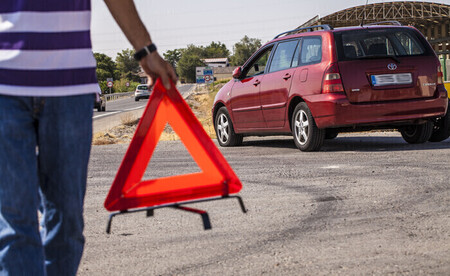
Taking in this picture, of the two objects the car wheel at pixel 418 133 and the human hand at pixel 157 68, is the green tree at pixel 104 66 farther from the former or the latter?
the human hand at pixel 157 68

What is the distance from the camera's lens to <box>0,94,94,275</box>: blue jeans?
7.68 feet

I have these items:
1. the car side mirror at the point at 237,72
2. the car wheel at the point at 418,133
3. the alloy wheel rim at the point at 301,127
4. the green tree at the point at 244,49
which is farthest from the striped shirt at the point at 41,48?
the green tree at the point at 244,49

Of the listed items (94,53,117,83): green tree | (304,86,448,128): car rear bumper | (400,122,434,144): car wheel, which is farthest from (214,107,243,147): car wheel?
(94,53,117,83): green tree

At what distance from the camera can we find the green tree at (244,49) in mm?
170375

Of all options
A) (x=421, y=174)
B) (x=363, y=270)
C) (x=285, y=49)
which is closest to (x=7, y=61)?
(x=363, y=270)

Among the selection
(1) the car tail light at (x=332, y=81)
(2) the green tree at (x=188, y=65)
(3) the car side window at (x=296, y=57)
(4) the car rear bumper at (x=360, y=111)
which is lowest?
(2) the green tree at (x=188, y=65)

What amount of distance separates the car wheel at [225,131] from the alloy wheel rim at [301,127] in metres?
2.26

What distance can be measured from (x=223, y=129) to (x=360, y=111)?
3.66 m

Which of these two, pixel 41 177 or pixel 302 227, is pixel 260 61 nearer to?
pixel 302 227

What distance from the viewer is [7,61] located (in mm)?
2357

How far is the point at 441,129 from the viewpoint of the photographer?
11.3m

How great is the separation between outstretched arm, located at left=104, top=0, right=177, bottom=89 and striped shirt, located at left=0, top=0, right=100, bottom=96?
6.0 inches

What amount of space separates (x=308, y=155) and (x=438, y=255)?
583 cm

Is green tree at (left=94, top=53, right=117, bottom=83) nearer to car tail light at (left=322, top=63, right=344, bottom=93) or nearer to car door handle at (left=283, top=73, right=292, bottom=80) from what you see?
car door handle at (left=283, top=73, right=292, bottom=80)
